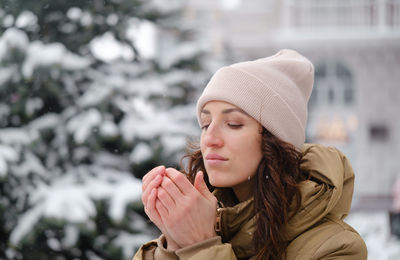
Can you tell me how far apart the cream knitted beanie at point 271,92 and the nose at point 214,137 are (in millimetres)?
89

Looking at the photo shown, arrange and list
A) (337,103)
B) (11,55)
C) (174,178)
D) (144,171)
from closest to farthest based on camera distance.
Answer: (174,178) → (11,55) → (144,171) → (337,103)

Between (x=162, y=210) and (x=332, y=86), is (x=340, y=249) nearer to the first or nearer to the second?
(x=162, y=210)

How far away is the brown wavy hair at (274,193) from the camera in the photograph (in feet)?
4.07

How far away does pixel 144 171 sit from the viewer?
3.36 metres

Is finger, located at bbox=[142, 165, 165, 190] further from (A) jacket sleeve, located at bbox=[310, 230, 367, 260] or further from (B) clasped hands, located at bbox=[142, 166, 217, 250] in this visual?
(A) jacket sleeve, located at bbox=[310, 230, 367, 260]

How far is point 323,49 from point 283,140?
48.8 feet

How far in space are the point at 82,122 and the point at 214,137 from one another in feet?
6.56

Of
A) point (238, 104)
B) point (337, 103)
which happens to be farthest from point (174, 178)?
point (337, 103)

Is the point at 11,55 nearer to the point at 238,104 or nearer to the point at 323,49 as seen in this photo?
the point at 238,104

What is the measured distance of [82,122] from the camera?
10.3 feet

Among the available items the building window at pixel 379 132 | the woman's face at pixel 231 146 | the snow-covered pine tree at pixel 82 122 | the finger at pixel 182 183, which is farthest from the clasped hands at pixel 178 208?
the building window at pixel 379 132

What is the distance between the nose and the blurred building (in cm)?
1358

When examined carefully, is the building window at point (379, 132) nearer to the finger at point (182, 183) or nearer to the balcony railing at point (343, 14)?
the balcony railing at point (343, 14)

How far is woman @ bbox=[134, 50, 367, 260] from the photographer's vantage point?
4.01ft
